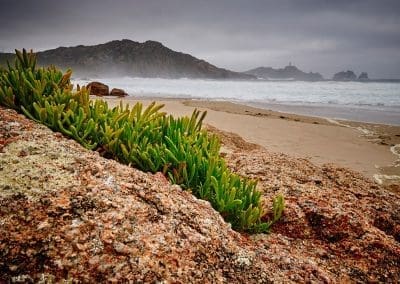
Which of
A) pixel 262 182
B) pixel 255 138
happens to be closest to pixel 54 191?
pixel 262 182

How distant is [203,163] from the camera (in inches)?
108

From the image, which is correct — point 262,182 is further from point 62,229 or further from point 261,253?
point 62,229

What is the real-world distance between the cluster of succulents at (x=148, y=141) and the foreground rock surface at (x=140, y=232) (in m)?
0.19

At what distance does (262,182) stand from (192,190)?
81 centimetres

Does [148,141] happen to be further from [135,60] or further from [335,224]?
[135,60]

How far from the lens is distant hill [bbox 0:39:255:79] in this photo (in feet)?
542

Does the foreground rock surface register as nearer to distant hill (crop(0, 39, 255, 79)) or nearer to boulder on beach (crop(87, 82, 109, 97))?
boulder on beach (crop(87, 82, 109, 97))

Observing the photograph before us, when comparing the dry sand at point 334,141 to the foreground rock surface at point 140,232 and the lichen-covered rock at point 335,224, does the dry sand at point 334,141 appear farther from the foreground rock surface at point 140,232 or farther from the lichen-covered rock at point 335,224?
the foreground rock surface at point 140,232

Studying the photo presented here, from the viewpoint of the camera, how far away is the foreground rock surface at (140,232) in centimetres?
162

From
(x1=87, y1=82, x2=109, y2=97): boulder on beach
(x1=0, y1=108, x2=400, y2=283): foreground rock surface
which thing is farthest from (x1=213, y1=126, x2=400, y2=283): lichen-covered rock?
(x1=87, y1=82, x2=109, y2=97): boulder on beach

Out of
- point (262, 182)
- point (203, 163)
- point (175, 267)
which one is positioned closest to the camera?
point (175, 267)

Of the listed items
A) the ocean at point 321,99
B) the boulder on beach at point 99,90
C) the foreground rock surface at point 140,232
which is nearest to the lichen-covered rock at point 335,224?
the foreground rock surface at point 140,232

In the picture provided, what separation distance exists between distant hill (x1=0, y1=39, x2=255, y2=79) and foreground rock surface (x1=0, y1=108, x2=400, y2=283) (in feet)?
526

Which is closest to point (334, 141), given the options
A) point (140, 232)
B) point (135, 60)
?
point (140, 232)
